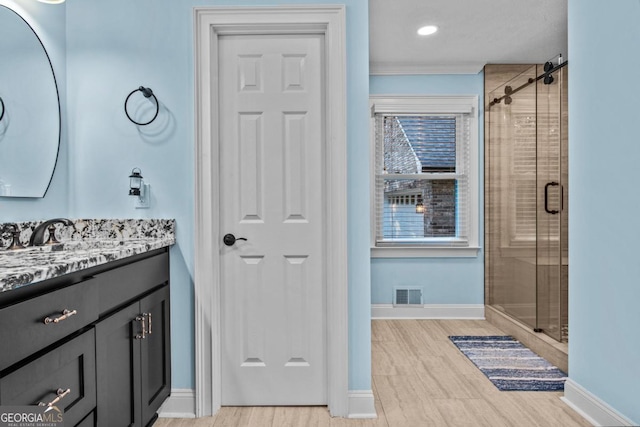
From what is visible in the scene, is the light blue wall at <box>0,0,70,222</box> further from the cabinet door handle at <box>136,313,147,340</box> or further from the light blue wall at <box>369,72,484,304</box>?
the light blue wall at <box>369,72,484,304</box>

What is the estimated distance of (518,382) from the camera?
2.59 metres

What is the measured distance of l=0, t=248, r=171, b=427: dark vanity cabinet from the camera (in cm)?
107

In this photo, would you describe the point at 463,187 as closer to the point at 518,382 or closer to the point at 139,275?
the point at 518,382

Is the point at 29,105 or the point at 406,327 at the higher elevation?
the point at 29,105

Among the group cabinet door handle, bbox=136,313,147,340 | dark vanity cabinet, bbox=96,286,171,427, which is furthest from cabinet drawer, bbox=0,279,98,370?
cabinet door handle, bbox=136,313,147,340

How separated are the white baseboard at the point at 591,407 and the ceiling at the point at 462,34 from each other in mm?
2539

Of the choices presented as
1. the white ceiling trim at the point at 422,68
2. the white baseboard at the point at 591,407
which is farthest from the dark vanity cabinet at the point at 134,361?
the white ceiling trim at the point at 422,68

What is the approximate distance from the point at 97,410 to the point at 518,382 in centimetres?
238

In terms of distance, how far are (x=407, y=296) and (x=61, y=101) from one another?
10.9 feet

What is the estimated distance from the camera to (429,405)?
230 cm

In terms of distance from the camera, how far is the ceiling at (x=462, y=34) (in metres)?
2.94

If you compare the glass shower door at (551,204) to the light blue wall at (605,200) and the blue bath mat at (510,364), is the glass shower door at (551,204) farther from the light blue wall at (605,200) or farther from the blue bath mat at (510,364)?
the light blue wall at (605,200)

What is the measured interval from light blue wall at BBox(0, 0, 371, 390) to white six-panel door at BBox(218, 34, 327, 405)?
181 mm

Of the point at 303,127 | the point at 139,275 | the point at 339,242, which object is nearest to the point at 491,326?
the point at 339,242
